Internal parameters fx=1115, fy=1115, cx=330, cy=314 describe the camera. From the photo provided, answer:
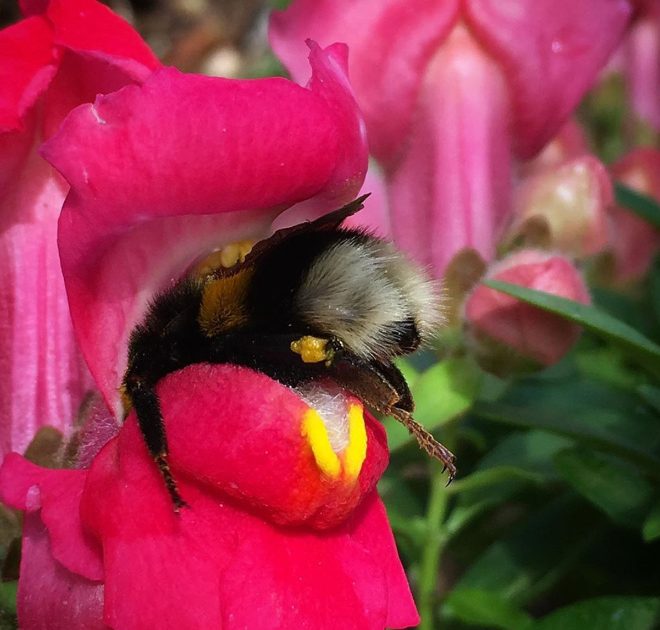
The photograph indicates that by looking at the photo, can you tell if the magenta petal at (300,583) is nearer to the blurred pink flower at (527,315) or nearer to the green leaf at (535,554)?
the blurred pink flower at (527,315)

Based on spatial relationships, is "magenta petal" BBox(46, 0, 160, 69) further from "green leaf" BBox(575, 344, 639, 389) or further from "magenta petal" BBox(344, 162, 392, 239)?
"green leaf" BBox(575, 344, 639, 389)

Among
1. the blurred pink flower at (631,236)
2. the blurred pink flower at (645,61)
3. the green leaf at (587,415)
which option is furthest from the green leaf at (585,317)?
the blurred pink flower at (645,61)

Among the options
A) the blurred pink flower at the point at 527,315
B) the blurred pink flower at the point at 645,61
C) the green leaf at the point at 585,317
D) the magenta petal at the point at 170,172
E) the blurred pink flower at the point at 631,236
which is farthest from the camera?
the blurred pink flower at the point at 645,61

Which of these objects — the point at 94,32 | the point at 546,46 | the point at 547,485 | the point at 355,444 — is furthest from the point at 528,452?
the point at 94,32

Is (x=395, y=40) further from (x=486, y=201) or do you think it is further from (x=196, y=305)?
Result: (x=196, y=305)

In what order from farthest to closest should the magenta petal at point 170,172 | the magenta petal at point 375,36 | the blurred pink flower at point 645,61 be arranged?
the blurred pink flower at point 645,61 < the magenta petal at point 375,36 < the magenta petal at point 170,172

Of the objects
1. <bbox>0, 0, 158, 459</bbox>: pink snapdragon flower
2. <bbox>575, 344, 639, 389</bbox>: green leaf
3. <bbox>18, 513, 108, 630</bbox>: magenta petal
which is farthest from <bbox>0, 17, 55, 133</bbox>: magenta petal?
<bbox>575, 344, 639, 389</bbox>: green leaf

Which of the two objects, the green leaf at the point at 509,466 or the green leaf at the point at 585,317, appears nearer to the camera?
the green leaf at the point at 585,317

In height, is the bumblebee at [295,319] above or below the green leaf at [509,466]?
above
